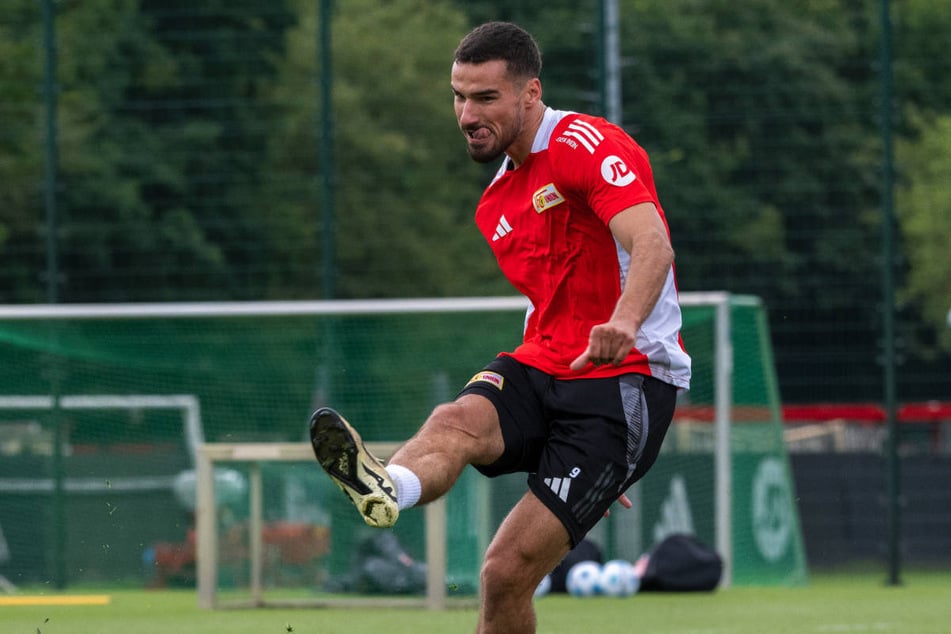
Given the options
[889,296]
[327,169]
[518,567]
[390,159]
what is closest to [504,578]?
[518,567]

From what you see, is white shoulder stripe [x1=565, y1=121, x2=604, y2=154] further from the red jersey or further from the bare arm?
the bare arm

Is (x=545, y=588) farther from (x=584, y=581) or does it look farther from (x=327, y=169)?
(x=327, y=169)

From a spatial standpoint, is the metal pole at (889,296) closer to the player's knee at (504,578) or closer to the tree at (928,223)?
the tree at (928,223)

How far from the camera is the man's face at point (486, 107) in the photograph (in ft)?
16.7

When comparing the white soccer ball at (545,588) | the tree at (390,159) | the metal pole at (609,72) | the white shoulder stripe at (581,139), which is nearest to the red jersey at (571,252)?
the white shoulder stripe at (581,139)

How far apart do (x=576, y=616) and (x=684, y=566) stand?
1.72 meters

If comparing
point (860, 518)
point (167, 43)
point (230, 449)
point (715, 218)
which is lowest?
point (860, 518)

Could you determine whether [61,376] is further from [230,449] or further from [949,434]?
[949,434]

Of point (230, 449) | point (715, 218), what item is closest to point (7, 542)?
point (230, 449)

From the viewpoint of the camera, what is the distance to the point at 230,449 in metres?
9.50

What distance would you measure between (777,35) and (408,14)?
6.84 meters

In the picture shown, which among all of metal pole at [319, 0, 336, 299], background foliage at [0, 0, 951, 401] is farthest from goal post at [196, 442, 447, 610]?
background foliage at [0, 0, 951, 401]

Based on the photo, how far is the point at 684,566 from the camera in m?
10.7

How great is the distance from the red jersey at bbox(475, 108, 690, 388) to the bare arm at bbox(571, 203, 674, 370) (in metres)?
0.16
